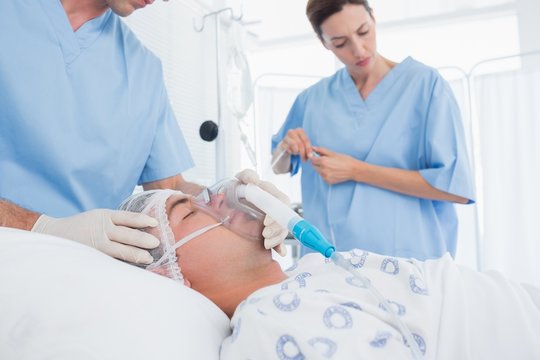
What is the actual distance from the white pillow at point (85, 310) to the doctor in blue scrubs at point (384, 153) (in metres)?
0.94

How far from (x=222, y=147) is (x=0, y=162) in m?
1.02

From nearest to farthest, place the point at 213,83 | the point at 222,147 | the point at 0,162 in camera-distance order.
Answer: the point at 0,162
the point at 222,147
the point at 213,83

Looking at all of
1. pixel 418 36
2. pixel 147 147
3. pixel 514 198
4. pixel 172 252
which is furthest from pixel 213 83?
pixel 514 198

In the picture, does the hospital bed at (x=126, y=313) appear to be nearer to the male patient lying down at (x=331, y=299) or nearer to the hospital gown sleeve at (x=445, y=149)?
the male patient lying down at (x=331, y=299)

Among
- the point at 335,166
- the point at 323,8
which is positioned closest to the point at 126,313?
the point at 335,166

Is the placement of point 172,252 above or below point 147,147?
below

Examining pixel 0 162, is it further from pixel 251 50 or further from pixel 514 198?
pixel 514 198

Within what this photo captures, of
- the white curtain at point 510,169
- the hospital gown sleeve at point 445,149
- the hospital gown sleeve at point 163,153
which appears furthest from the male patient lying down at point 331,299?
the white curtain at point 510,169

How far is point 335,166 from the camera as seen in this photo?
5.47ft

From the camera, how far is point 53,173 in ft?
3.98

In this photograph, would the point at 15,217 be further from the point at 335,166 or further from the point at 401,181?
the point at 401,181

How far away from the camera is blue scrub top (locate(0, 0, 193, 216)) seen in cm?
118

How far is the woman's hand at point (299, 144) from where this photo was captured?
1760 mm

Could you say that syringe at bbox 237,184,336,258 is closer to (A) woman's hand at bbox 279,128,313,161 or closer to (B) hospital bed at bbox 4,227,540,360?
(B) hospital bed at bbox 4,227,540,360
